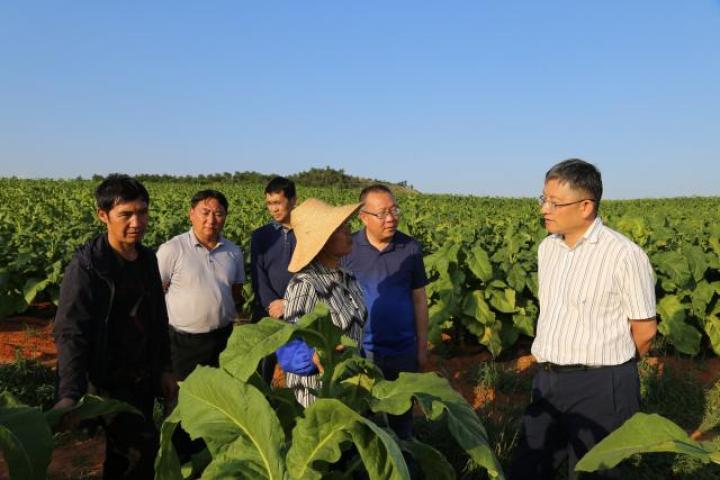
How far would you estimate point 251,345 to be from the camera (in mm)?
1381

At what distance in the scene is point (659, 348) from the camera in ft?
22.5

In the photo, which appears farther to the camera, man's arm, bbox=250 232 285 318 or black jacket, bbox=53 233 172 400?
man's arm, bbox=250 232 285 318

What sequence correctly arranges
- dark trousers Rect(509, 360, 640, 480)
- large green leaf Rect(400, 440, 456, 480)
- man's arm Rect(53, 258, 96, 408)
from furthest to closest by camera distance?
dark trousers Rect(509, 360, 640, 480), man's arm Rect(53, 258, 96, 408), large green leaf Rect(400, 440, 456, 480)

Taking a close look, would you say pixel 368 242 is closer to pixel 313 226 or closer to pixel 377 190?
pixel 377 190

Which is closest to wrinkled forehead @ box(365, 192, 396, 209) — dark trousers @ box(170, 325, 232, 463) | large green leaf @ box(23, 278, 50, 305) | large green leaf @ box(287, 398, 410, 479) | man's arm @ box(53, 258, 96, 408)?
dark trousers @ box(170, 325, 232, 463)

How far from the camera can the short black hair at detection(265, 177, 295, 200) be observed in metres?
4.72

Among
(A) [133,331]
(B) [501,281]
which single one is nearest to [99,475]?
(A) [133,331]

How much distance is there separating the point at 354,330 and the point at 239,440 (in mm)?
1543

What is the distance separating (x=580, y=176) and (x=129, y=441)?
2.58 m

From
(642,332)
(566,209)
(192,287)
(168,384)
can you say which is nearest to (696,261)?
(642,332)

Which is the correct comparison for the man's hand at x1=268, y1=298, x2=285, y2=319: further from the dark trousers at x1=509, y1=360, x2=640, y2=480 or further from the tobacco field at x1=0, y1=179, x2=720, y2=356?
the tobacco field at x1=0, y1=179, x2=720, y2=356

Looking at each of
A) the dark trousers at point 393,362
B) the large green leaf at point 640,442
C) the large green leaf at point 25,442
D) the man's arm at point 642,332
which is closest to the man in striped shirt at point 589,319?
the man's arm at point 642,332

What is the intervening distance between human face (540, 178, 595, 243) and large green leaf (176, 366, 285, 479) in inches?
81.2

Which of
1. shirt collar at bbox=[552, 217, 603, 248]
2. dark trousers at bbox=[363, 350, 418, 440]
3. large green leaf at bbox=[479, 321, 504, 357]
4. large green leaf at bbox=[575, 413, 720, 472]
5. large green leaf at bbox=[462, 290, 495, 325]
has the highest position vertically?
shirt collar at bbox=[552, 217, 603, 248]
